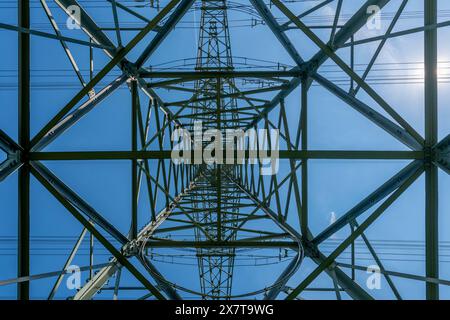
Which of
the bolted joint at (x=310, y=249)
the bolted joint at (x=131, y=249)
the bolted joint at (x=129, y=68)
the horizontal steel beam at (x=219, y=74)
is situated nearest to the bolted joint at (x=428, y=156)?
the bolted joint at (x=310, y=249)

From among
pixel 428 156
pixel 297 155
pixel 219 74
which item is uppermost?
pixel 219 74

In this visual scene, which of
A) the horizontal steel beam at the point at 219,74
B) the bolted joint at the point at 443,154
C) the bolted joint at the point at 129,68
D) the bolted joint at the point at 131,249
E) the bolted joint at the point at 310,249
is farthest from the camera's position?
the bolted joint at the point at 129,68

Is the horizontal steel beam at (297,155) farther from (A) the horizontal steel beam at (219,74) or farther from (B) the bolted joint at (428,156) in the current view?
(A) the horizontal steel beam at (219,74)

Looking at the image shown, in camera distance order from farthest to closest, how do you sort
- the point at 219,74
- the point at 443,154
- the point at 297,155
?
the point at 219,74
the point at 297,155
the point at 443,154

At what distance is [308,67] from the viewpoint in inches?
362

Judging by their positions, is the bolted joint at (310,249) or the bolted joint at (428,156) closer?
the bolted joint at (428,156)

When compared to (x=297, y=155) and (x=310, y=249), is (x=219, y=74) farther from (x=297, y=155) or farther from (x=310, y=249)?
(x=310, y=249)

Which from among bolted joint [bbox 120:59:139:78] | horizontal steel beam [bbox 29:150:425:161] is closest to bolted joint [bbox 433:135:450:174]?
horizontal steel beam [bbox 29:150:425:161]

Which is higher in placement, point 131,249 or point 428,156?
point 428,156

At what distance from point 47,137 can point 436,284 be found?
25.1 ft

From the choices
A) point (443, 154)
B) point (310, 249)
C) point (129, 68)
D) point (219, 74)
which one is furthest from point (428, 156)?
point (129, 68)

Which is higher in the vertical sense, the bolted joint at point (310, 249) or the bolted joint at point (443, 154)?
the bolted joint at point (443, 154)

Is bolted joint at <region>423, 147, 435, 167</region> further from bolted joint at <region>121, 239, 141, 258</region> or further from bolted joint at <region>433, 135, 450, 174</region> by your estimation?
bolted joint at <region>121, 239, 141, 258</region>
